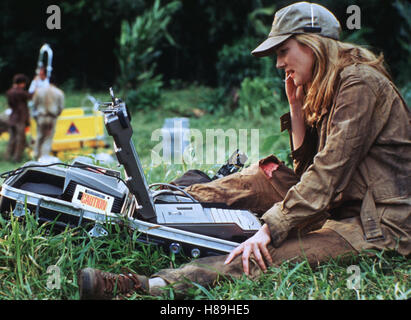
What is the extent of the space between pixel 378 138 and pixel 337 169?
303 millimetres

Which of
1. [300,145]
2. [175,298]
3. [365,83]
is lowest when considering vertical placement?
[175,298]

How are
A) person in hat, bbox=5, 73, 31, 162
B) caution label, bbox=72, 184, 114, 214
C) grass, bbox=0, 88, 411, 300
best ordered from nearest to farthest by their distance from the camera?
grass, bbox=0, 88, 411, 300 < caution label, bbox=72, 184, 114, 214 < person in hat, bbox=5, 73, 31, 162

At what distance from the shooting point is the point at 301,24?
8.88ft

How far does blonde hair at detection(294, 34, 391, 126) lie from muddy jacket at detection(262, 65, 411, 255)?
0.17 feet

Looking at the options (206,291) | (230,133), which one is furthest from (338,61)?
(230,133)

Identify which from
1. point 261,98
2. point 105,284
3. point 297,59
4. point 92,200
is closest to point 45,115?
point 261,98

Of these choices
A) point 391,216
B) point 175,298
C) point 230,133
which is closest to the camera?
point 175,298

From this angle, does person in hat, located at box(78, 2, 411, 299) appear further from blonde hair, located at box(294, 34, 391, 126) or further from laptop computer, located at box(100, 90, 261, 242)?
laptop computer, located at box(100, 90, 261, 242)

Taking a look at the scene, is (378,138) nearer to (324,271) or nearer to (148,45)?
(324,271)

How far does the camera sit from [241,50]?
16031 mm

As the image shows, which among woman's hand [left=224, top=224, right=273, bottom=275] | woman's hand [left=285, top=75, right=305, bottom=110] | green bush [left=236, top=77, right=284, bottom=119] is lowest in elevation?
green bush [left=236, top=77, right=284, bottom=119]

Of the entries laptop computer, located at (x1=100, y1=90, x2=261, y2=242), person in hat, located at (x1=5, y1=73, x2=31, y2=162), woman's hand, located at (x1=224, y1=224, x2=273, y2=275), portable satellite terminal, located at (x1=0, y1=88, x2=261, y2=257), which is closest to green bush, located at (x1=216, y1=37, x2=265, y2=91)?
person in hat, located at (x1=5, y1=73, x2=31, y2=162)

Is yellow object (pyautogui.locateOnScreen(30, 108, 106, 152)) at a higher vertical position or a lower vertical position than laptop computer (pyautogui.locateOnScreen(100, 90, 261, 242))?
lower

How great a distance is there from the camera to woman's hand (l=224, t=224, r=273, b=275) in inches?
102
